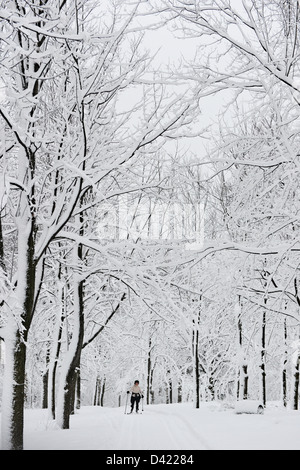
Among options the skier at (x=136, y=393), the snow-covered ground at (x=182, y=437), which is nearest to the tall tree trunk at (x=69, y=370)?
the snow-covered ground at (x=182, y=437)

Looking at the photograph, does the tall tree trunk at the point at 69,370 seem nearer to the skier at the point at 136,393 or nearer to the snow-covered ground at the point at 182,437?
the snow-covered ground at the point at 182,437

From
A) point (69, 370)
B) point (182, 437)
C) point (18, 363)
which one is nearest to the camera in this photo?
point (18, 363)

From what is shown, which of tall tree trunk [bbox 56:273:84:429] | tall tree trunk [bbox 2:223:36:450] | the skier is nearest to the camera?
tall tree trunk [bbox 2:223:36:450]

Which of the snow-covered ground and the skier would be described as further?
the skier

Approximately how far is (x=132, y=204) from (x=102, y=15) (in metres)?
4.76

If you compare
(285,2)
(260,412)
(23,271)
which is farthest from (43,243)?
(260,412)

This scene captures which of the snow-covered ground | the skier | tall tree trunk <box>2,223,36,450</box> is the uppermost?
tall tree trunk <box>2,223,36,450</box>

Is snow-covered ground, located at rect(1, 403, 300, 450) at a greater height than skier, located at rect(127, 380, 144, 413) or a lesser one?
greater

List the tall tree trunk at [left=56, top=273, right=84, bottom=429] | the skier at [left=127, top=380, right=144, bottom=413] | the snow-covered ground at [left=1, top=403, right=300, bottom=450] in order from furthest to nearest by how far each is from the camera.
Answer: the skier at [left=127, top=380, right=144, bottom=413], the tall tree trunk at [left=56, top=273, right=84, bottom=429], the snow-covered ground at [left=1, top=403, right=300, bottom=450]

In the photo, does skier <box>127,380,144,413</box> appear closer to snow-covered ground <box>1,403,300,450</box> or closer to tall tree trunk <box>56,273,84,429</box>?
snow-covered ground <box>1,403,300,450</box>

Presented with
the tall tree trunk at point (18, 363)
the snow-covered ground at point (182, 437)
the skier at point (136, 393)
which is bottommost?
the skier at point (136, 393)

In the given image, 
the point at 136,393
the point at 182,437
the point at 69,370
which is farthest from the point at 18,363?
the point at 136,393

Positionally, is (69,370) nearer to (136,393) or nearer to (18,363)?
(18,363)

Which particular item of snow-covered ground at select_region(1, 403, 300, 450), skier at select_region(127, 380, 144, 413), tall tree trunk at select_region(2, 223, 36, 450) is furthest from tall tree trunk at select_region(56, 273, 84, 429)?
skier at select_region(127, 380, 144, 413)
